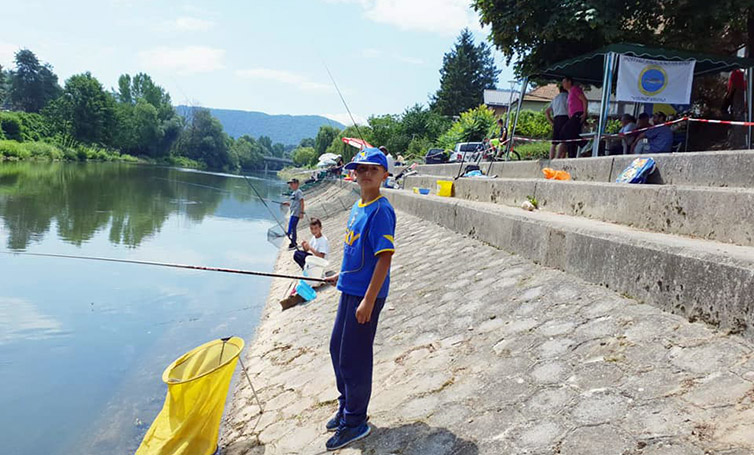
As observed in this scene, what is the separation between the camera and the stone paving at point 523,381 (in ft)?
7.34

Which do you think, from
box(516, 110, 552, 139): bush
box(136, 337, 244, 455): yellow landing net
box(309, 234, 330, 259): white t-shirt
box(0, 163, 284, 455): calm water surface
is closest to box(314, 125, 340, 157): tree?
box(516, 110, 552, 139): bush

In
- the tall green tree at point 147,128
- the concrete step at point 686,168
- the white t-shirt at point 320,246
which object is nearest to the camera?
the concrete step at point 686,168

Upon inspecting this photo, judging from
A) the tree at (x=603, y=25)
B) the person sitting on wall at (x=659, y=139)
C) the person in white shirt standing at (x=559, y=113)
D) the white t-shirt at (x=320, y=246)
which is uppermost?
the tree at (x=603, y=25)

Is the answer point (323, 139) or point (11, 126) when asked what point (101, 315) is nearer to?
point (11, 126)

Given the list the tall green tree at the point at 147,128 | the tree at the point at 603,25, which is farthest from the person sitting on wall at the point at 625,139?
the tall green tree at the point at 147,128

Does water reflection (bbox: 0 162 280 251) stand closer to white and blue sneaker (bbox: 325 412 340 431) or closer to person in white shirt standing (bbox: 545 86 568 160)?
person in white shirt standing (bbox: 545 86 568 160)

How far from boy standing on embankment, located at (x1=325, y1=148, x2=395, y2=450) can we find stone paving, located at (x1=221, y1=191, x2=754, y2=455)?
0.65 feet

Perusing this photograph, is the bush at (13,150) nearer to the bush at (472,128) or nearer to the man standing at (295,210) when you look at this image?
the bush at (472,128)

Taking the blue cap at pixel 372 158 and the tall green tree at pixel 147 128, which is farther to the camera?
the tall green tree at pixel 147 128

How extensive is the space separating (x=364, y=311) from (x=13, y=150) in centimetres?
6427

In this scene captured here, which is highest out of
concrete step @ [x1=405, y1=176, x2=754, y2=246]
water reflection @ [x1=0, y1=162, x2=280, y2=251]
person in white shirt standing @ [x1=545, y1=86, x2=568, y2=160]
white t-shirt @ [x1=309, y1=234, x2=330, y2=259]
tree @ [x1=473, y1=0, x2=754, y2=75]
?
tree @ [x1=473, y1=0, x2=754, y2=75]

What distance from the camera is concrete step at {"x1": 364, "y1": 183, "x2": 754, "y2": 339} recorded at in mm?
2539

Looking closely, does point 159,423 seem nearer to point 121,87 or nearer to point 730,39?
point 730,39

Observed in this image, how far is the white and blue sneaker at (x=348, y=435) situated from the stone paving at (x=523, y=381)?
49mm
